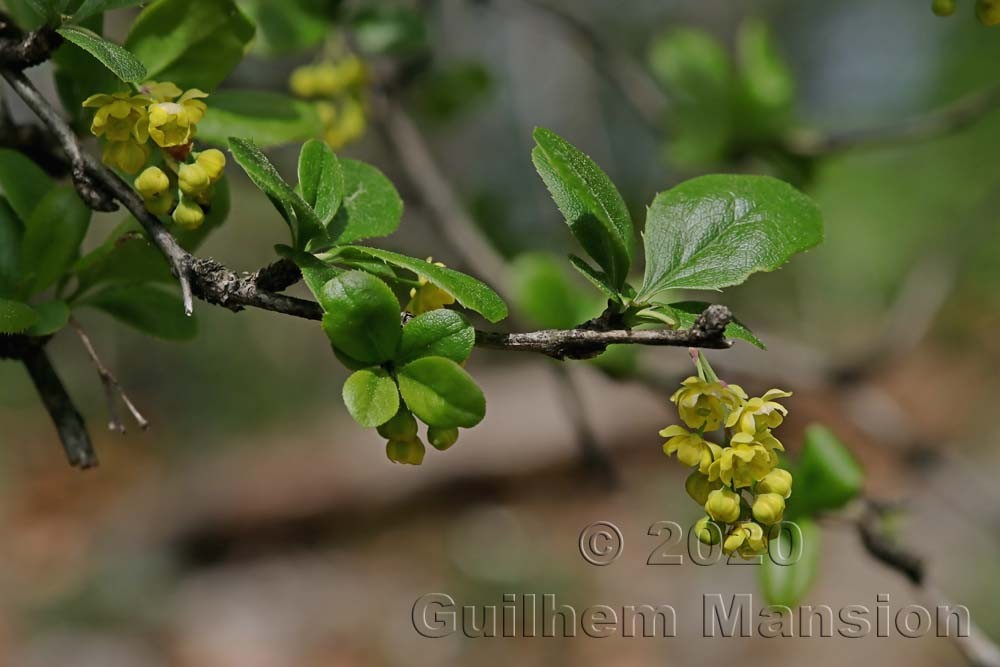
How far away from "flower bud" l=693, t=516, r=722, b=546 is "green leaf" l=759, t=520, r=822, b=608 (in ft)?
1.18

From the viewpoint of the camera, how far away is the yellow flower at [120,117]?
24.6 inches

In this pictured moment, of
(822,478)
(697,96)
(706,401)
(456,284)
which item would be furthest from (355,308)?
(697,96)

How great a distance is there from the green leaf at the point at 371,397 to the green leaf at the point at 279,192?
0.10 metres

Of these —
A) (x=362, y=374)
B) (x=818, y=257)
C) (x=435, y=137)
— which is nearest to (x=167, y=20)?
(x=362, y=374)

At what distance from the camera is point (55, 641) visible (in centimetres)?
373

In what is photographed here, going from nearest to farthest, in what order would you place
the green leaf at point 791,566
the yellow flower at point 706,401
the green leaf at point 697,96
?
the yellow flower at point 706,401 < the green leaf at point 791,566 < the green leaf at point 697,96

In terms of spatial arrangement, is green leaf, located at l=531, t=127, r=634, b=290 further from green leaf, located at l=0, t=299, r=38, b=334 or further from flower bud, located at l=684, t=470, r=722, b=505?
green leaf, located at l=0, t=299, r=38, b=334

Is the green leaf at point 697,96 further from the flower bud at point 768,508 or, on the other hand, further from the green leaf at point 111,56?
the green leaf at point 111,56

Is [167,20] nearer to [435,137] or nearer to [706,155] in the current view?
[706,155]

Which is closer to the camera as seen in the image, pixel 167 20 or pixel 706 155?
pixel 167 20

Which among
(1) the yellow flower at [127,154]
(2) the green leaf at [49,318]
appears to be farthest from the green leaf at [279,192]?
(2) the green leaf at [49,318]

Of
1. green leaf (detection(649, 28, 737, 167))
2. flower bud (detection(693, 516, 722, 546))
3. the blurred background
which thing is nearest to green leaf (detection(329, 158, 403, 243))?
flower bud (detection(693, 516, 722, 546))

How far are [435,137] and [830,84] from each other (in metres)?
4.26

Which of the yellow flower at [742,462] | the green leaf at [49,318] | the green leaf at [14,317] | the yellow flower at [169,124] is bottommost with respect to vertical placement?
the yellow flower at [742,462]
